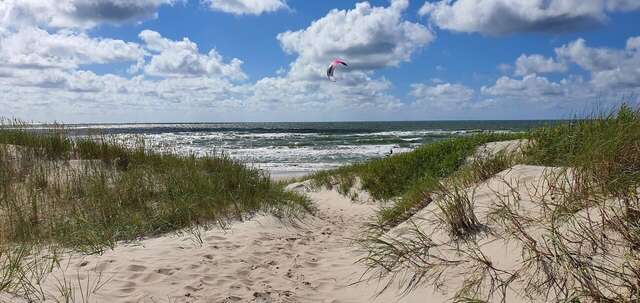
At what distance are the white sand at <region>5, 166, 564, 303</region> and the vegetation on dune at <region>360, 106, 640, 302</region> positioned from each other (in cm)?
16

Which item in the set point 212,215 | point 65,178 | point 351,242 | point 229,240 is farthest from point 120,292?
point 65,178

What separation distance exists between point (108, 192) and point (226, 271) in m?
3.59

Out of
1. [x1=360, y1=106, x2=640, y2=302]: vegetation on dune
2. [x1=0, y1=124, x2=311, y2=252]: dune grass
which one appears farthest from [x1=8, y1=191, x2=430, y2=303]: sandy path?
[x1=0, y1=124, x2=311, y2=252]: dune grass

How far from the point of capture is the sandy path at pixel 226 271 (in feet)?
14.1

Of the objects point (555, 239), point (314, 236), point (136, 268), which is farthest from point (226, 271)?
point (555, 239)

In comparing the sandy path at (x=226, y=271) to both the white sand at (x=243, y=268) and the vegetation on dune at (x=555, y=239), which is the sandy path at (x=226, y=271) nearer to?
the white sand at (x=243, y=268)

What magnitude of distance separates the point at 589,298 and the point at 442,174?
24.1ft

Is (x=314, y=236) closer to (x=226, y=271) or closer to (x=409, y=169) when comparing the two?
(x=226, y=271)

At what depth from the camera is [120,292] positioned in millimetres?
4219

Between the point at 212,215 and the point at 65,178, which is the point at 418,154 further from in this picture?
the point at 65,178

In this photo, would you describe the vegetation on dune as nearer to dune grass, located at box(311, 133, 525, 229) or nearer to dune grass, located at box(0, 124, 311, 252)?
dune grass, located at box(0, 124, 311, 252)

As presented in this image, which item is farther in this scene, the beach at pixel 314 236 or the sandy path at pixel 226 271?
the sandy path at pixel 226 271

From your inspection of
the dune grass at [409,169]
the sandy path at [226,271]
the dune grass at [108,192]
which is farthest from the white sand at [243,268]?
the dune grass at [409,169]

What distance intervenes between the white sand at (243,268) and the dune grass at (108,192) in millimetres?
622
